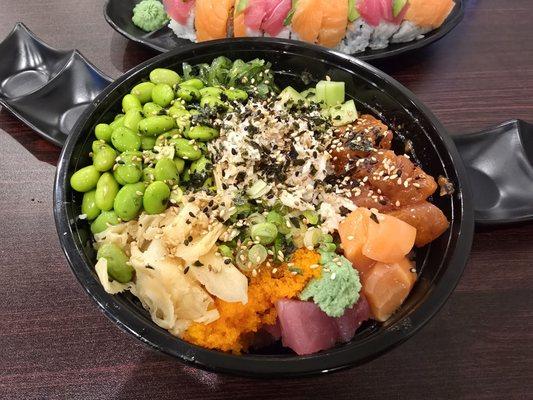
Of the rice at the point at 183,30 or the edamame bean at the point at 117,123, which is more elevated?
the rice at the point at 183,30

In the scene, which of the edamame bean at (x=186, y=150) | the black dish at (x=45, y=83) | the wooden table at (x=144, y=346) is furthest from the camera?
the black dish at (x=45, y=83)

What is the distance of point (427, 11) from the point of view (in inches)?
113

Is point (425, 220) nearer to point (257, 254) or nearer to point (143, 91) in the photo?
point (257, 254)

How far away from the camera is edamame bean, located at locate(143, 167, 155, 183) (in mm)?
1790

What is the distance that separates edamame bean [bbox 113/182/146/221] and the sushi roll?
4.92 feet

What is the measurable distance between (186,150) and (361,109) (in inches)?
36.6

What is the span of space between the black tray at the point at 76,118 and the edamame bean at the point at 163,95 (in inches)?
26.5

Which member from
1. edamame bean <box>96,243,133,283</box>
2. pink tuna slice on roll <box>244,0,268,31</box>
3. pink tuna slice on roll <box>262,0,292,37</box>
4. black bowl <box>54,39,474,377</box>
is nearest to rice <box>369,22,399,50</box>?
pink tuna slice on roll <box>262,0,292,37</box>

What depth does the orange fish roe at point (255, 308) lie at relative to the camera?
153 centimetres

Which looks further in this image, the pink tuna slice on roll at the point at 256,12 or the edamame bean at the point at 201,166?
the pink tuna slice on roll at the point at 256,12

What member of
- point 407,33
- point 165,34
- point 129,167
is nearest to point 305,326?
point 129,167

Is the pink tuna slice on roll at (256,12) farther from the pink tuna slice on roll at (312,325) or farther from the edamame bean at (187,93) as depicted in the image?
the pink tuna slice on roll at (312,325)

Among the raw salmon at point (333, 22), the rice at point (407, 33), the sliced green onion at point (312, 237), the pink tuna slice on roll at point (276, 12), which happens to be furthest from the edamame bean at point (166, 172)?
the rice at point (407, 33)

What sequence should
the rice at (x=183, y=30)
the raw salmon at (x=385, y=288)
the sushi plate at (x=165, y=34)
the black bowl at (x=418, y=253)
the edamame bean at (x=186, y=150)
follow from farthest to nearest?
the rice at (x=183, y=30), the sushi plate at (x=165, y=34), the edamame bean at (x=186, y=150), the raw salmon at (x=385, y=288), the black bowl at (x=418, y=253)
